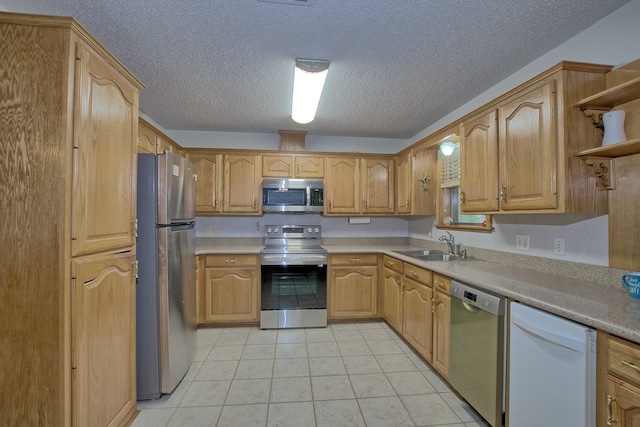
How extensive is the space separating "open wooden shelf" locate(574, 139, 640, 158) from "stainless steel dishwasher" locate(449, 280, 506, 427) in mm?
891

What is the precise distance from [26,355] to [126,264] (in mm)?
570

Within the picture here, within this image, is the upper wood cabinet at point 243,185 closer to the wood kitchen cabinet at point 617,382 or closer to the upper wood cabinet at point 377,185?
the upper wood cabinet at point 377,185

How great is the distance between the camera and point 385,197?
12.2 feet

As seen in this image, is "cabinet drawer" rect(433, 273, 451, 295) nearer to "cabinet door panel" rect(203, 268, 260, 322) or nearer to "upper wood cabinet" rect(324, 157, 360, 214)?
"upper wood cabinet" rect(324, 157, 360, 214)

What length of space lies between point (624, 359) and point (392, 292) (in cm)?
214

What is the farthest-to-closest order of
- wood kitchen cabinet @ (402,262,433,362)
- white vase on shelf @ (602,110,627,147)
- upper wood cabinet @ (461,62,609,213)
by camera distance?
wood kitchen cabinet @ (402,262,433,362)
upper wood cabinet @ (461,62,609,213)
white vase on shelf @ (602,110,627,147)

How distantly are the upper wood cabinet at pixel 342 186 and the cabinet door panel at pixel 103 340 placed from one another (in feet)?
7.70

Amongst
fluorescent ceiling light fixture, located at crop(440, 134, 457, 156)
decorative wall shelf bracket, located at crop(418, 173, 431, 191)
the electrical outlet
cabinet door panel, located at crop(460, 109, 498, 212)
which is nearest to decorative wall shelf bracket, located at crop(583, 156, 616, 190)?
cabinet door panel, located at crop(460, 109, 498, 212)

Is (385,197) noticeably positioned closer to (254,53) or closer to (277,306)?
(277,306)

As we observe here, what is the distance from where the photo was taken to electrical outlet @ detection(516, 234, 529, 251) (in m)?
2.08

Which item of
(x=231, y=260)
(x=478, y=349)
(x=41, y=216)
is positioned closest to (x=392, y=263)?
(x=478, y=349)

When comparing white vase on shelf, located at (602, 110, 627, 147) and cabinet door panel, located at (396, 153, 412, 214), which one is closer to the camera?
white vase on shelf, located at (602, 110, 627, 147)

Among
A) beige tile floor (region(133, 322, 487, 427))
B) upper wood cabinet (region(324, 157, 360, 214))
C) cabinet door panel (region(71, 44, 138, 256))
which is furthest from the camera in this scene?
upper wood cabinet (region(324, 157, 360, 214))

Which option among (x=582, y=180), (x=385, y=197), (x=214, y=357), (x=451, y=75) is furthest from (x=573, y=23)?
(x=214, y=357)
